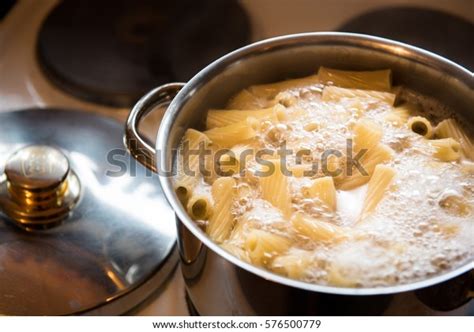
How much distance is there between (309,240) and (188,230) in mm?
128

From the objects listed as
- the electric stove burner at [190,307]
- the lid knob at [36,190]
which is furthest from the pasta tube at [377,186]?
the lid knob at [36,190]

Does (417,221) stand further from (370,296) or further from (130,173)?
(130,173)

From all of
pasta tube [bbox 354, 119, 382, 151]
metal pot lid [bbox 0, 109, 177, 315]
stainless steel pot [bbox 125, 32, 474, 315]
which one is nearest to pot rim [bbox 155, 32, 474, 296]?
stainless steel pot [bbox 125, 32, 474, 315]

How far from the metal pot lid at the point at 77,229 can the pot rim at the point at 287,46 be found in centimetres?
21

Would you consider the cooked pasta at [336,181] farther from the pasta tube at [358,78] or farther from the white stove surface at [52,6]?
the white stove surface at [52,6]

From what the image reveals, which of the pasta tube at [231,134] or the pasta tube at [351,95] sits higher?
the pasta tube at [351,95]

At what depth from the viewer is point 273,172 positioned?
71cm

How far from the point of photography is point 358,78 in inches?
32.1

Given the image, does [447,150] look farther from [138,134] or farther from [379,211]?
[138,134]

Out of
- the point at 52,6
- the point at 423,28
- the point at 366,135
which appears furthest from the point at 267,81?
the point at 52,6

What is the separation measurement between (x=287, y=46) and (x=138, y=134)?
213mm

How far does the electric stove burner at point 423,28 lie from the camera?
107 cm

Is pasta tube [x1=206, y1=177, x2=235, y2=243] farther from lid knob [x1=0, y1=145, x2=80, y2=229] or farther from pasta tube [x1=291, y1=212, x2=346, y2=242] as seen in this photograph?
lid knob [x1=0, y1=145, x2=80, y2=229]

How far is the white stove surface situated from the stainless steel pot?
0.28 m
